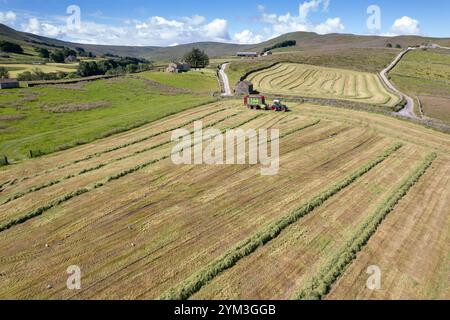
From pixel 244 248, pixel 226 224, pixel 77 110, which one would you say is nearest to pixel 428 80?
pixel 77 110

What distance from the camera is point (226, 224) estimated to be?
19.6 meters

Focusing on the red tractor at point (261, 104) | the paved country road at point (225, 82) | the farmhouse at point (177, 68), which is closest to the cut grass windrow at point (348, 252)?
the red tractor at point (261, 104)

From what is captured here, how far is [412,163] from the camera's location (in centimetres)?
2980

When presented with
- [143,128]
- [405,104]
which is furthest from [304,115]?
[405,104]

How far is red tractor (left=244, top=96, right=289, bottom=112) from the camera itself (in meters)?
48.4

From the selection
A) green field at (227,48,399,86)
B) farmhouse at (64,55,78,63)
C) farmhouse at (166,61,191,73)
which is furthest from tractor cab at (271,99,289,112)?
farmhouse at (64,55,78,63)

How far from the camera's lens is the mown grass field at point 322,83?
66562 millimetres

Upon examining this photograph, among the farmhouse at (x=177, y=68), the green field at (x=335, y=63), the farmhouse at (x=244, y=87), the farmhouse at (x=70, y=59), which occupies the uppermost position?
the farmhouse at (x=70, y=59)

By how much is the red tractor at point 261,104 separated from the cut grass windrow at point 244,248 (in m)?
24.5

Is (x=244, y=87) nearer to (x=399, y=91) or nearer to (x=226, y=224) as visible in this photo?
(x=399, y=91)

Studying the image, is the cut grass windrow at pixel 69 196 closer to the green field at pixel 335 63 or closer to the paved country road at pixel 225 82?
the paved country road at pixel 225 82

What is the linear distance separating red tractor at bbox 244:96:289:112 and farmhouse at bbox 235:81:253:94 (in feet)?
52.7

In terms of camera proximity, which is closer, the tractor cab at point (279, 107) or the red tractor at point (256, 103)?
the tractor cab at point (279, 107)
